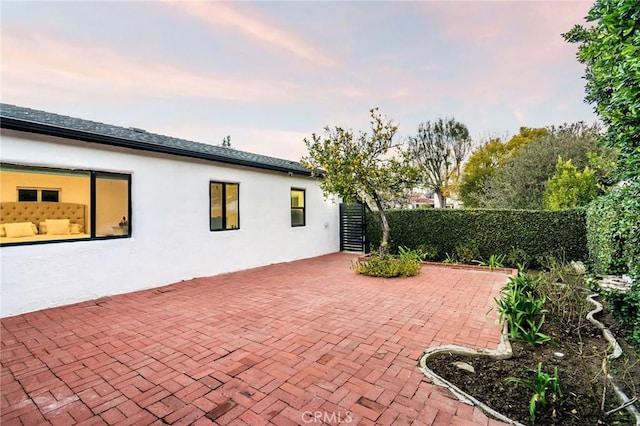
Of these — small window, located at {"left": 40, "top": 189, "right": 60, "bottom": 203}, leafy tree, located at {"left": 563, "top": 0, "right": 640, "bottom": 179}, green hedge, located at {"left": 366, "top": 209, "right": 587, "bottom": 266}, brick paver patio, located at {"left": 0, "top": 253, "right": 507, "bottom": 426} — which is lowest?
brick paver patio, located at {"left": 0, "top": 253, "right": 507, "bottom": 426}

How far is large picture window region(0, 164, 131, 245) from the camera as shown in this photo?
5.04m

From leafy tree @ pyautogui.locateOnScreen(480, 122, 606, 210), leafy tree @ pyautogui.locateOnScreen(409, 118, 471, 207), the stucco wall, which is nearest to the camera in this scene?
the stucco wall

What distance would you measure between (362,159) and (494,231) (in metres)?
4.83

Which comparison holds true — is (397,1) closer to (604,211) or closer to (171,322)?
(604,211)

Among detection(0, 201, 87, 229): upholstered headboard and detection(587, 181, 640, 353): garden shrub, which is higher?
detection(0, 201, 87, 229): upholstered headboard

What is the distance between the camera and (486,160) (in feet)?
71.5

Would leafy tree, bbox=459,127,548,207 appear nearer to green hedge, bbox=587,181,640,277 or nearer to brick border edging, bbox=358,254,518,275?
brick border edging, bbox=358,254,518,275

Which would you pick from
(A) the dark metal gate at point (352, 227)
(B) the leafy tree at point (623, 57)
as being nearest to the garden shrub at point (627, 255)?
(B) the leafy tree at point (623, 57)

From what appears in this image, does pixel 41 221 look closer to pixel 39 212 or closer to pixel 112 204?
pixel 39 212

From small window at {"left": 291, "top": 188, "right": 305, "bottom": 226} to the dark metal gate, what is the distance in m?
2.26

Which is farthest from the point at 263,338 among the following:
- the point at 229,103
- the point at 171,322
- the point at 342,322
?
the point at 229,103

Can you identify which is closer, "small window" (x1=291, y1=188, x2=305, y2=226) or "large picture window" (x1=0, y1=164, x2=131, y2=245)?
"large picture window" (x1=0, y1=164, x2=131, y2=245)

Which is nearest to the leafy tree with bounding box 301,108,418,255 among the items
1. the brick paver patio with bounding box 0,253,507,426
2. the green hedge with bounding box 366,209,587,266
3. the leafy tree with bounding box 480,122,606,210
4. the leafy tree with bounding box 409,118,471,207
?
the green hedge with bounding box 366,209,587,266

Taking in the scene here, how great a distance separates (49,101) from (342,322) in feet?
36.6
